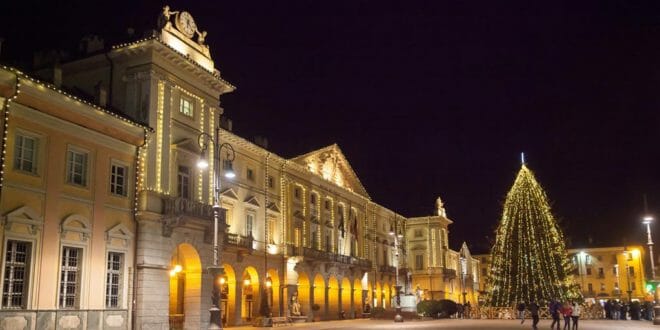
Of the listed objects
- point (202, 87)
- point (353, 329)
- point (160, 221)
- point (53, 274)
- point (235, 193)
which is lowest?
point (353, 329)

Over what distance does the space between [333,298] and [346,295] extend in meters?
3.87

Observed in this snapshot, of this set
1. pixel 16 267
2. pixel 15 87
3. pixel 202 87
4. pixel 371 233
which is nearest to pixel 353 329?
pixel 202 87

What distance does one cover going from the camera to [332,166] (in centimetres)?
6281

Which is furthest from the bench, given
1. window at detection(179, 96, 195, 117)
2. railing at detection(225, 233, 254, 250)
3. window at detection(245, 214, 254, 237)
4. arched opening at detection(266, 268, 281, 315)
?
window at detection(179, 96, 195, 117)

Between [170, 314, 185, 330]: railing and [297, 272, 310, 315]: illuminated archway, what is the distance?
17.5m

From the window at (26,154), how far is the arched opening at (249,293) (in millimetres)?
22354

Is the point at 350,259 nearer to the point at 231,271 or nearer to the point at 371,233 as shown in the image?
the point at 371,233

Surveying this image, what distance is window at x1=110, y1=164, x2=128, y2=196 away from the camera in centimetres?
2927

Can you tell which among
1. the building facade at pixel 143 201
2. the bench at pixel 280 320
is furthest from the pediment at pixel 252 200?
the bench at pixel 280 320

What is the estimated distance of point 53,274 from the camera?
992 inches

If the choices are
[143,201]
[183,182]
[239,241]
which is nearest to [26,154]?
[143,201]

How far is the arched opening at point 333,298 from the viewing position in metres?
58.3

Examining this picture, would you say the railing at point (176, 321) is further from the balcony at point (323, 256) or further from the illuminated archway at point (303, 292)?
the illuminated archway at point (303, 292)

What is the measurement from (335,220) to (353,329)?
83.1 ft
